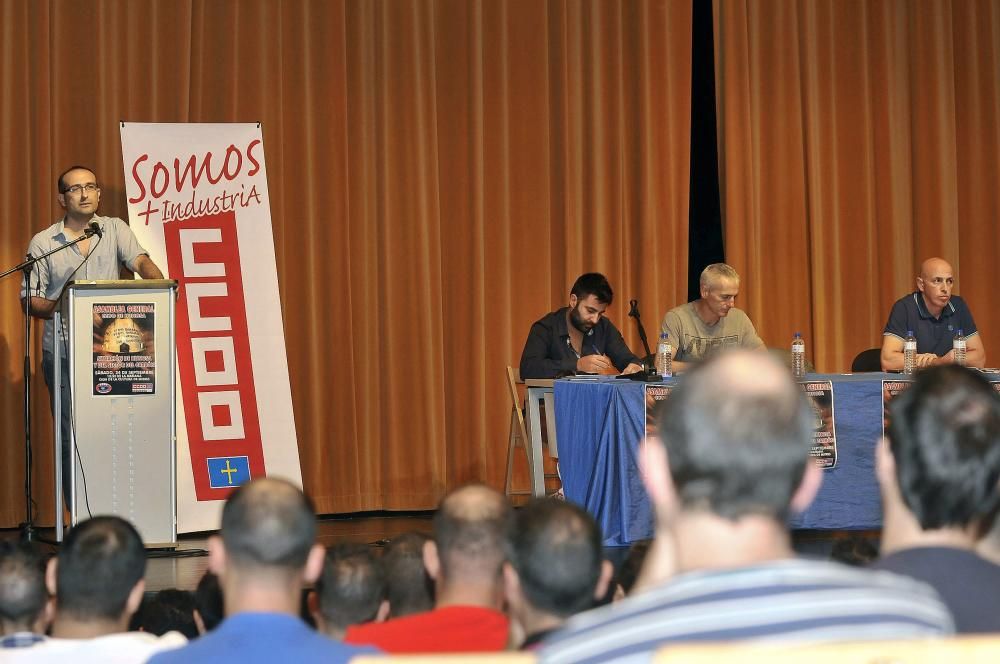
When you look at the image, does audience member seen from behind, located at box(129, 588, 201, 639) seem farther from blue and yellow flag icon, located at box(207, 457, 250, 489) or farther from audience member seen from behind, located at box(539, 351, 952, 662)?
blue and yellow flag icon, located at box(207, 457, 250, 489)

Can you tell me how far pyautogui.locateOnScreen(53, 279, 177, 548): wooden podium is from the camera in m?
4.78

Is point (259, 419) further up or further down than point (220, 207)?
further down

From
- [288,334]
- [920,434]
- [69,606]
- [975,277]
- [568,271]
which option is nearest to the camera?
[920,434]

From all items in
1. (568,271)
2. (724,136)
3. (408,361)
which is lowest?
(408,361)

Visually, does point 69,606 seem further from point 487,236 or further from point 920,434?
point 487,236

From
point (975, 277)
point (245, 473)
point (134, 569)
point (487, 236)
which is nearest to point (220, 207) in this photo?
point (245, 473)

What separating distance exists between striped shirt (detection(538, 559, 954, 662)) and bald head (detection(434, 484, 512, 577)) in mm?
998

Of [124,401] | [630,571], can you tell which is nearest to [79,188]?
[124,401]

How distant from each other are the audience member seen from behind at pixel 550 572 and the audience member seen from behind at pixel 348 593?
0.53 m

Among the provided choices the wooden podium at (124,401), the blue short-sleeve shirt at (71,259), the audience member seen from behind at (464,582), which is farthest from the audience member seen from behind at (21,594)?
the blue short-sleeve shirt at (71,259)

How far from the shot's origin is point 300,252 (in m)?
6.61

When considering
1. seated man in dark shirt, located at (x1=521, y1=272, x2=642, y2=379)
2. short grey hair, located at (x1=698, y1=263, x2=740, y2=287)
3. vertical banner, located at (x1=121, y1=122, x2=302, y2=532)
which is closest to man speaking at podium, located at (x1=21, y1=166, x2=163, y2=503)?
vertical banner, located at (x1=121, y1=122, x2=302, y2=532)

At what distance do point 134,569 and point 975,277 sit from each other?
257 inches

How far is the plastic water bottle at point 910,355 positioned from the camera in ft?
17.0
